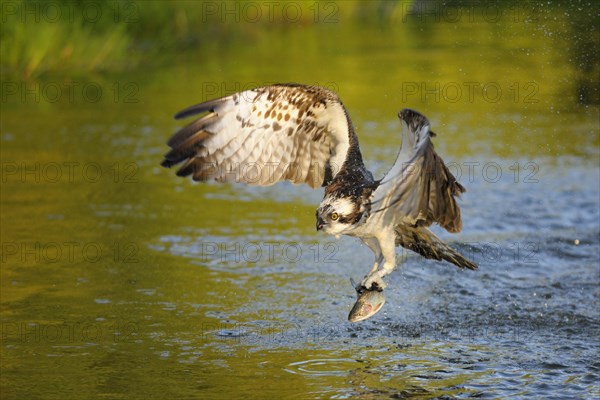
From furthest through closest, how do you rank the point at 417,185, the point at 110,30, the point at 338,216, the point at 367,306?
the point at 110,30 < the point at 367,306 < the point at 338,216 < the point at 417,185

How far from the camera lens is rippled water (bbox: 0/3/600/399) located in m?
5.51

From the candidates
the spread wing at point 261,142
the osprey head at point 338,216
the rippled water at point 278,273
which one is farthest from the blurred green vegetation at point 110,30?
the osprey head at point 338,216

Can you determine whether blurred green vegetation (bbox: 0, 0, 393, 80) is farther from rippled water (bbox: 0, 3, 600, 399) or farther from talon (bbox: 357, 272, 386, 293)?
Answer: talon (bbox: 357, 272, 386, 293)

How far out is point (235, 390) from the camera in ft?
17.3

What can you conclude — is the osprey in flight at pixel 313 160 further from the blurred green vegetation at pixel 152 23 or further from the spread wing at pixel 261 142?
the blurred green vegetation at pixel 152 23

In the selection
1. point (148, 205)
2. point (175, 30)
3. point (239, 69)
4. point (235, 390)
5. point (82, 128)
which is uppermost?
point (175, 30)

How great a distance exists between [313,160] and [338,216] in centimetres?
95

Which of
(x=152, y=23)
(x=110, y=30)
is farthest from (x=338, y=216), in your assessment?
(x=152, y=23)

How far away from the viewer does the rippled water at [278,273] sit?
551cm

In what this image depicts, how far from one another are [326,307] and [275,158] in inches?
41.4

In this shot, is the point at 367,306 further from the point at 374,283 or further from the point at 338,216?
the point at 338,216

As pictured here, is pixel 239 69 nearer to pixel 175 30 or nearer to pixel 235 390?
pixel 175 30

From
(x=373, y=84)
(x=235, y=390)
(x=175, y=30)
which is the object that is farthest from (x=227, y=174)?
(x=175, y=30)

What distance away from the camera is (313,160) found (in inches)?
247
